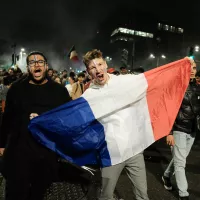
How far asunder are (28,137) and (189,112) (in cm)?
245

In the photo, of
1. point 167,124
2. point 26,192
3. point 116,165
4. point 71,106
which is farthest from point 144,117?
point 26,192

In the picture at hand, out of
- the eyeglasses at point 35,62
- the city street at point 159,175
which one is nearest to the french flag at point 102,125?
the eyeglasses at point 35,62

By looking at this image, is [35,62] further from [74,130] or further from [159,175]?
[159,175]

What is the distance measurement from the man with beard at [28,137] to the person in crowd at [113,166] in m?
0.51

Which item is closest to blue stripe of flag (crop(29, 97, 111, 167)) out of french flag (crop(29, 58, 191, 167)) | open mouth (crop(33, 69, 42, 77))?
french flag (crop(29, 58, 191, 167))

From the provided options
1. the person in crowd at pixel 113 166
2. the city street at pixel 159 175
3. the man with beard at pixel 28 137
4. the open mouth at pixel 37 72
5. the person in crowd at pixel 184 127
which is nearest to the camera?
the person in crowd at pixel 113 166

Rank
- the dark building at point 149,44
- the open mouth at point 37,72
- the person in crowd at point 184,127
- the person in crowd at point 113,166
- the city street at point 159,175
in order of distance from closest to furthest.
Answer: the person in crowd at point 113,166
the open mouth at point 37,72
the person in crowd at point 184,127
the city street at point 159,175
the dark building at point 149,44

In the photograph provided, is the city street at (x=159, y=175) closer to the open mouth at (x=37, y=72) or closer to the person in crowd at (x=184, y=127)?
the person in crowd at (x=184, y=127)

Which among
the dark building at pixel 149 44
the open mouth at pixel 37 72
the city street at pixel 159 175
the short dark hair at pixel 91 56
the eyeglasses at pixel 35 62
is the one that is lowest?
the city street at pixel 159 175

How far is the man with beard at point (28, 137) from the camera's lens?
2750 millimetres

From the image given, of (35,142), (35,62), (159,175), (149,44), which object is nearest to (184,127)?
(159,175)

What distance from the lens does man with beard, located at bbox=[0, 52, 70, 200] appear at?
2.75m

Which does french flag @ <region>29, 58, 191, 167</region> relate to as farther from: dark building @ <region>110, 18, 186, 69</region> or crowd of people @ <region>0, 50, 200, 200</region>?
dark building @ <region>110, 18, 186, 69</region>

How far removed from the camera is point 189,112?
384cm
